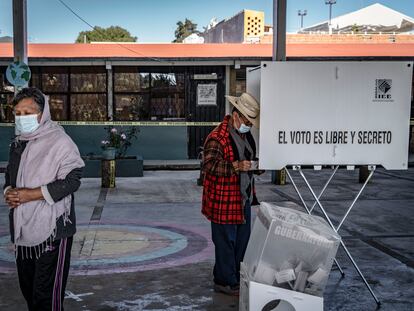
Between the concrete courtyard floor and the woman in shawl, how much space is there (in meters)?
1.27

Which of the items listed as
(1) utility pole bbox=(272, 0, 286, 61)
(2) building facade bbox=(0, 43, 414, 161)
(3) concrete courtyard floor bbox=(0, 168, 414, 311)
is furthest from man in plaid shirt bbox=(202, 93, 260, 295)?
(2) building facade bbox=(0, 43, 414, 161)

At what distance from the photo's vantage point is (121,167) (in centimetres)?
1279

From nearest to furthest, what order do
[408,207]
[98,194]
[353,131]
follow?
[353,131]
[408,207]
[98,194]

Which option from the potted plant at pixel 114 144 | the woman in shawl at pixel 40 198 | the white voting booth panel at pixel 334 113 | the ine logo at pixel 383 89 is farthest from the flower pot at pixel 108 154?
the woman in shawl at pixel 40 198

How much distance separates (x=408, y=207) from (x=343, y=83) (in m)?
5.61

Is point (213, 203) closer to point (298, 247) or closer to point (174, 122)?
point (298, 247)

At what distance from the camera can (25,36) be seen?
1087 centimetres

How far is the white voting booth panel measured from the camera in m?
4.23

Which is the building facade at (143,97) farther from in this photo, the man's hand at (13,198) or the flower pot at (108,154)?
the man's hand at (13,198)

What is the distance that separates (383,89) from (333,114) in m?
0.48

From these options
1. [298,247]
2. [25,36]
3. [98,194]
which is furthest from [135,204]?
[298,247]

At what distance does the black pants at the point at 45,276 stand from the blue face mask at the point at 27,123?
2.31 feet

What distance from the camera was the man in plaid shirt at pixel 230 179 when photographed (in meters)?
4.43

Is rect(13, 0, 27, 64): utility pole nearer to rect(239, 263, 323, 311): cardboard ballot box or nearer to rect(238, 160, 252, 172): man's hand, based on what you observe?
rect(238, 160, 252, 172): man's hand
